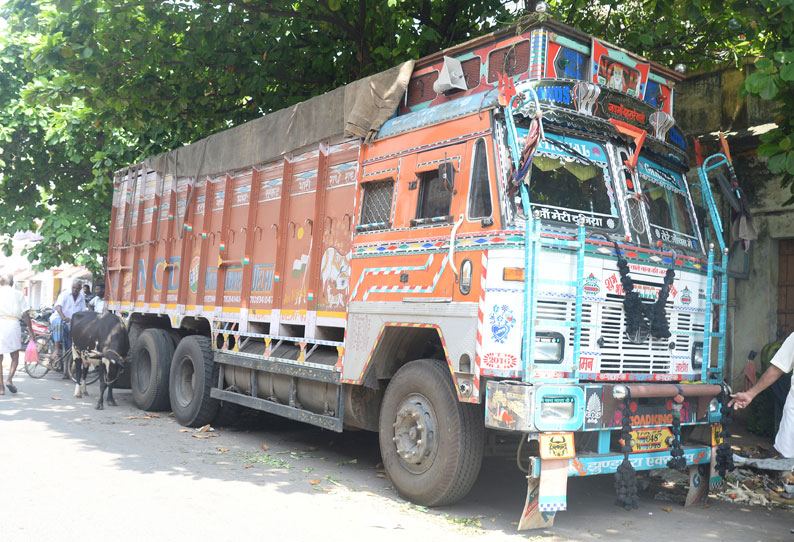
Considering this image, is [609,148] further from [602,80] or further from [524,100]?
[524,100]

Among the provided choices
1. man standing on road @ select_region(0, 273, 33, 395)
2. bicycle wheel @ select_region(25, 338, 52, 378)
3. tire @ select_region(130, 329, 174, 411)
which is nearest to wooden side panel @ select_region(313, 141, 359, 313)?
tire @ select_region(130, 329, 174, 411)

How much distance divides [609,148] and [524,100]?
3.15 feet

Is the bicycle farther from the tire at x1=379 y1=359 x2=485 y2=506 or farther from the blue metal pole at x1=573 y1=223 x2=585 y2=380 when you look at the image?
the blue metal pole at x1=573 y1=223 x2=585 y2=380

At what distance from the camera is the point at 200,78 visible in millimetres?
12359

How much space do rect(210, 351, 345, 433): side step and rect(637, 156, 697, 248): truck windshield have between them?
3.16 m

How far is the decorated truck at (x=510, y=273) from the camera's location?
5.34 meters

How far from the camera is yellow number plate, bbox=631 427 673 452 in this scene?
5.70 meters

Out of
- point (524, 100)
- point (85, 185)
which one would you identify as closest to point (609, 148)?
point (524, 100)

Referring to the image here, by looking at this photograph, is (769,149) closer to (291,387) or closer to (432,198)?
(432,198)

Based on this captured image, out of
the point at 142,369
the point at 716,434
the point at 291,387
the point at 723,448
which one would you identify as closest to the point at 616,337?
the point at 716,434

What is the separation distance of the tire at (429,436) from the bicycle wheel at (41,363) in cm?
1118

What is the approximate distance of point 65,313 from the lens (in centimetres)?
1495

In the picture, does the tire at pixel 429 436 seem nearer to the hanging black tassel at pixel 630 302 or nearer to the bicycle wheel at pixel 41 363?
the hanging black tassel at pixel 630 302

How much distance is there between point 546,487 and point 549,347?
0.97 meters
